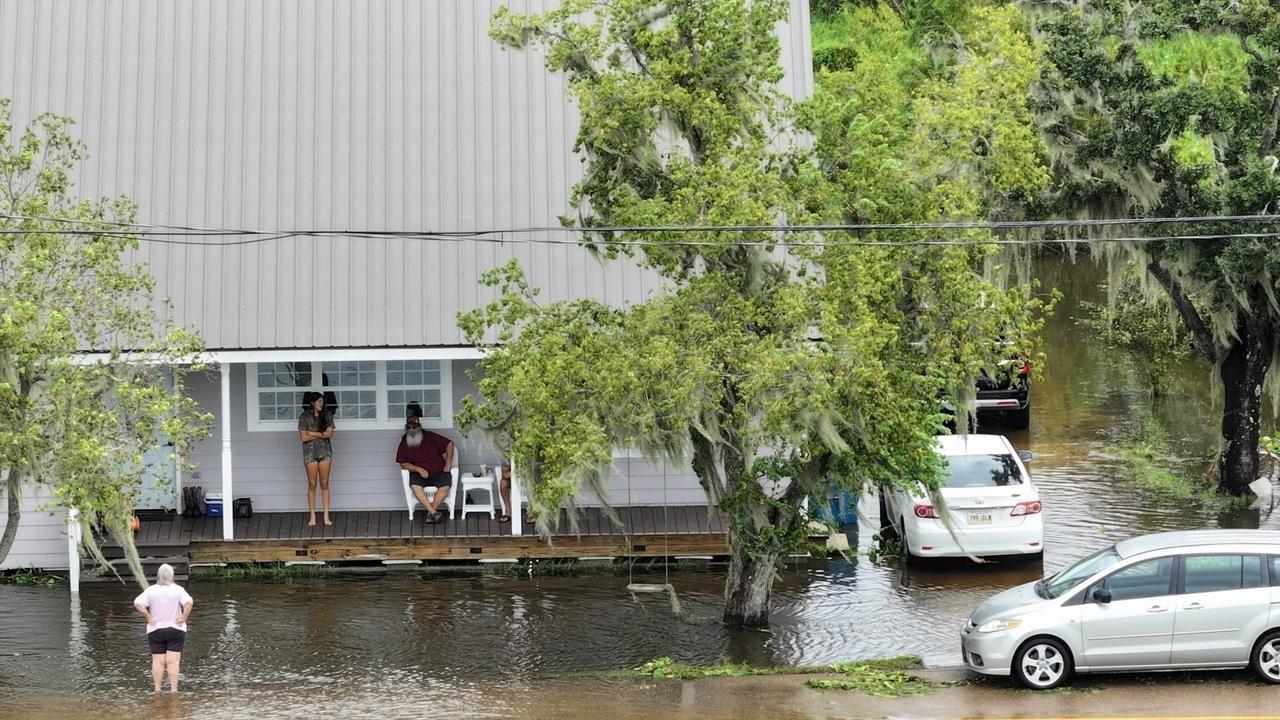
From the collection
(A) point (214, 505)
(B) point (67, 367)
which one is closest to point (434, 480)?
(A) point (214, 505)

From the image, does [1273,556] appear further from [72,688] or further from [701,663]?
[72,688]

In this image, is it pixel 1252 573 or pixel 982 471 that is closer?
pixel 1252 573

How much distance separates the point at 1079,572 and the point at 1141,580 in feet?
2.15

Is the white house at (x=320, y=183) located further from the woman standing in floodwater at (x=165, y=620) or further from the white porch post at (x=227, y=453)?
the woman standing in floodwater at (x=165, y=620)

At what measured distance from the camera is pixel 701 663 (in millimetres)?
16031

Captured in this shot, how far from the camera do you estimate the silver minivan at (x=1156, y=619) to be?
14297 mm

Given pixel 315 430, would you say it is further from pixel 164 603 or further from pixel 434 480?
pixel 164 603

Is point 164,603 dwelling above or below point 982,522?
below

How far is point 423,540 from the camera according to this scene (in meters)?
20.4

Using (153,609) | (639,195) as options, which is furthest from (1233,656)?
(153,609)

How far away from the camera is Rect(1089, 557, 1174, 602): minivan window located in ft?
47.4

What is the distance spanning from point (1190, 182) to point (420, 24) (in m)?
10.6

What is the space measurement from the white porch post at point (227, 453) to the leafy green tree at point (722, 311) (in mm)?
4791

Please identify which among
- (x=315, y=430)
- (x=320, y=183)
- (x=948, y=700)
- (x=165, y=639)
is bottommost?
(x=948, y=700)
